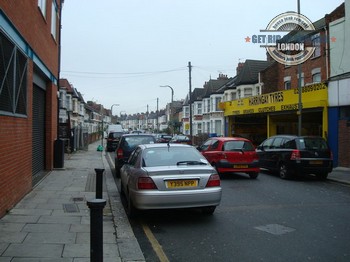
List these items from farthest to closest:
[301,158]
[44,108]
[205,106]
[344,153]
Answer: [205,106], [344,153], [44,108], [301,158]

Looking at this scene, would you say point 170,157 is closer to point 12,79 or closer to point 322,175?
point 12,79

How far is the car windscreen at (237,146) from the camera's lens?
44.6 feet

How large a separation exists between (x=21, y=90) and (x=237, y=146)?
790 centimetres

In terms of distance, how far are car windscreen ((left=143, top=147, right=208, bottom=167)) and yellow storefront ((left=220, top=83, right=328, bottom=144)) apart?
12.3m

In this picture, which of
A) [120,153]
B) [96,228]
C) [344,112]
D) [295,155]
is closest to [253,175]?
[295,155]

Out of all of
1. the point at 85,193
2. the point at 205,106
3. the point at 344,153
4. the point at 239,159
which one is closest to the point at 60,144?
the point at 85,193

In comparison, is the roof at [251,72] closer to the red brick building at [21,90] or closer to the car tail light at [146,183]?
the red brick building at [21,90]

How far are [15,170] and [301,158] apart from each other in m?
9.35

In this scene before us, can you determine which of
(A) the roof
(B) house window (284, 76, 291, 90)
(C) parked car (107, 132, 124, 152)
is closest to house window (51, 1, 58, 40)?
(B) house window (284, 76, 291, 90)

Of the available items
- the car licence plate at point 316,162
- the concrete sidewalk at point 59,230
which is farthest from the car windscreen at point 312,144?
the concrete sidewalk at point 59,230

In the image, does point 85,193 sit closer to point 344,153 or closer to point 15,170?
point 15,170

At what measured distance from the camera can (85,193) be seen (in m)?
9.61

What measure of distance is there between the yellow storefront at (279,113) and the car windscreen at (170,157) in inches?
485

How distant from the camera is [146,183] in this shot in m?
6.75
